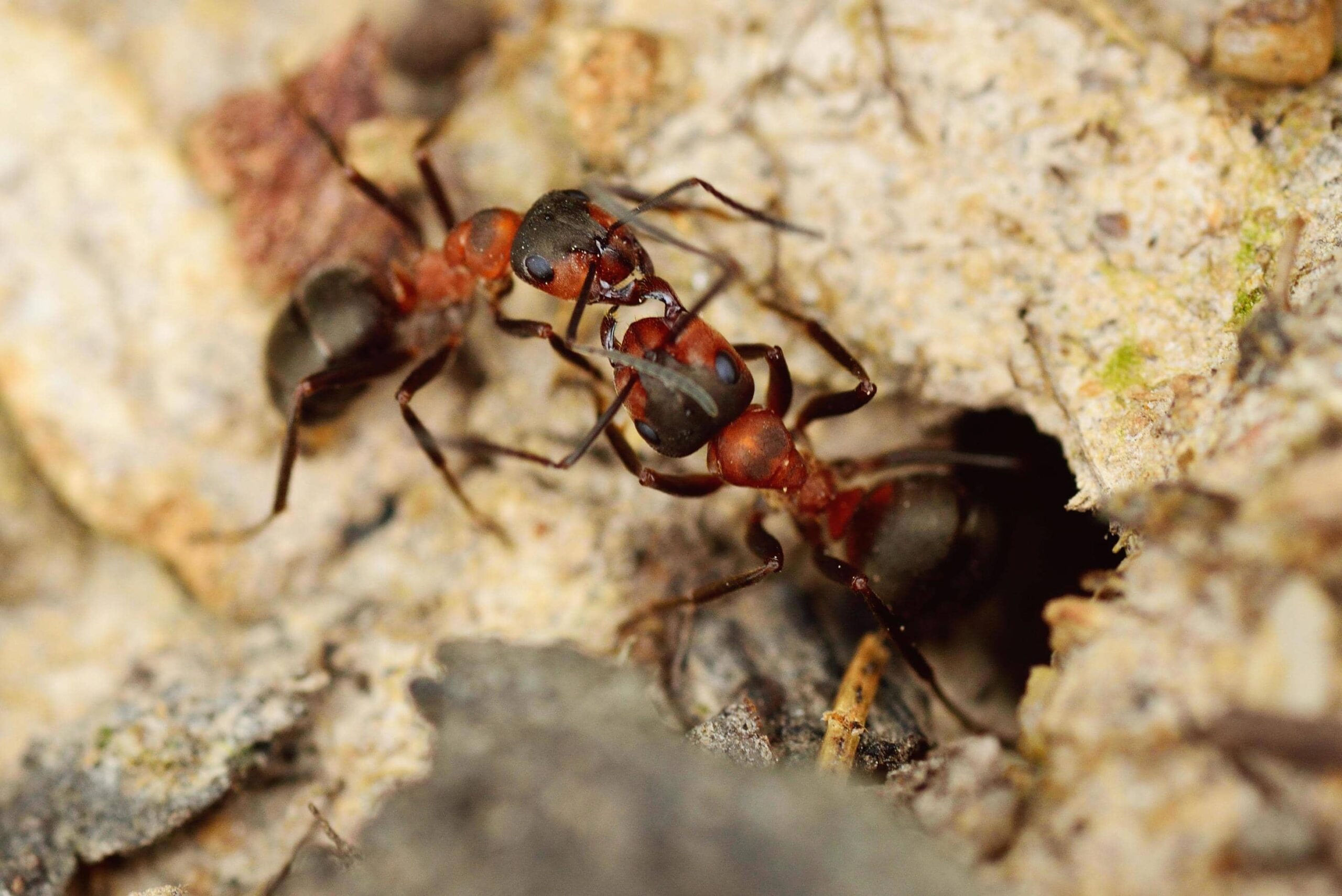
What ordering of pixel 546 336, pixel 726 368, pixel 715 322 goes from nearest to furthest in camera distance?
pixel 726 368 → pixel 546 336 → pixel 715 322

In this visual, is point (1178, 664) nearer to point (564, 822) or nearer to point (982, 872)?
point (982, 872)

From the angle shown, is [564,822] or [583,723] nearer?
[564,822]

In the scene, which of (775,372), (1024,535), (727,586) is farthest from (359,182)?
(1024,535)

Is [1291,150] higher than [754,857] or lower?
higher

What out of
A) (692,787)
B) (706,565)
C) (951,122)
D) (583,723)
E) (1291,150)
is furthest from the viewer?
(706,565)

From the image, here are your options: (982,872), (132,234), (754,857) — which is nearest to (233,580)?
(132,234)

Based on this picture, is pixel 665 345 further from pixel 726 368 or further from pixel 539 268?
pixel 539 268

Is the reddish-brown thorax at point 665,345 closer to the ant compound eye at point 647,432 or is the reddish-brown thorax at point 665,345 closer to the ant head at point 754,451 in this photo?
the ant compound eye at point 647,432
